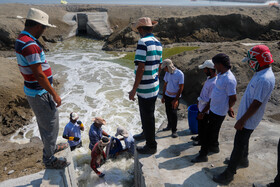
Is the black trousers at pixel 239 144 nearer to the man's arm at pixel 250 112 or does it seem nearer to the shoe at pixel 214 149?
the man's arm at pixel 250 112

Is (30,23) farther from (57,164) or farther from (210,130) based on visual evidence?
(210,130)

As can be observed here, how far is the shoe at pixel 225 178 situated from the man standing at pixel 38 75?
8.41ft

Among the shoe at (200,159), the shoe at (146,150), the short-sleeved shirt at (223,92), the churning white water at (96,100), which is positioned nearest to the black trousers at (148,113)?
the shoe at (146,150)

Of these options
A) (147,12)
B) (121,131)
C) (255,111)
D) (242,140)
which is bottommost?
(121,131)

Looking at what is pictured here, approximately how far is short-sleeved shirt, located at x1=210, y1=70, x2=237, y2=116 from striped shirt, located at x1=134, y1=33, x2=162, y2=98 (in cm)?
100

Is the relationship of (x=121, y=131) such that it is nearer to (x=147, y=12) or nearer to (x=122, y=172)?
(x=122, y=172)

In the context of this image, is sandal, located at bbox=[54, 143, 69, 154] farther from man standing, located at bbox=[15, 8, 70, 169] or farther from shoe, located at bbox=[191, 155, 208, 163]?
shoe, located at bbox=[191, 155, 208, 163]

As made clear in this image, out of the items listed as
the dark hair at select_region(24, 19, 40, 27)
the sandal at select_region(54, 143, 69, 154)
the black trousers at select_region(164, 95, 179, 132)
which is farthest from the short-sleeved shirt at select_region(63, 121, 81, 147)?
the dark hair at select_region(24, 19, 40, 27)

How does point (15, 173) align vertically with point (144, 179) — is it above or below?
below

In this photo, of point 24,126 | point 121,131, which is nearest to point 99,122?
point 121,131

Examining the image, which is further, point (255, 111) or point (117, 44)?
point (117, 44)

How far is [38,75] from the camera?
2543mm

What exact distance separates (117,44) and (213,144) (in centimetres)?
1583

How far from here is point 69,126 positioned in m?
4.99
